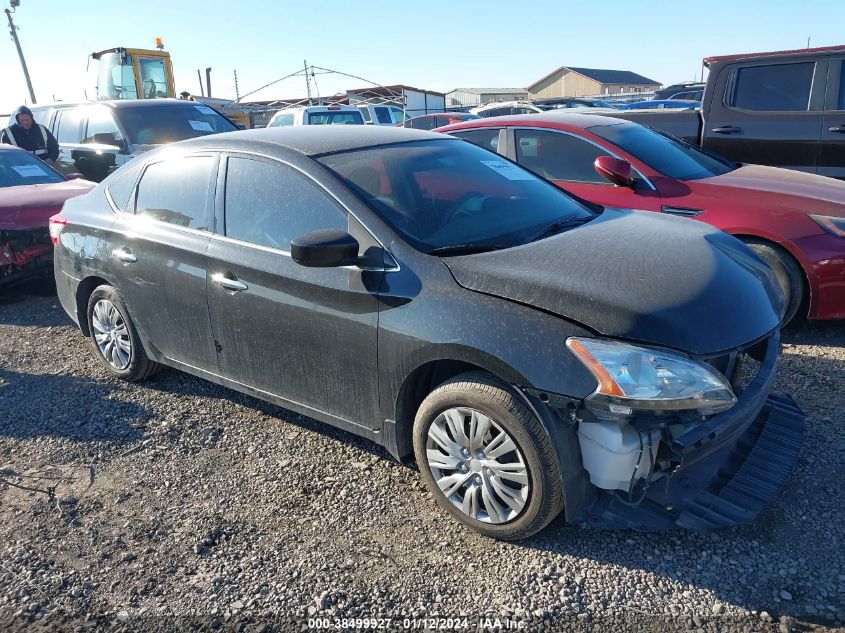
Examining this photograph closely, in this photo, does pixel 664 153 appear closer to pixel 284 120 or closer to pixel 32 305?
pixel 32 305

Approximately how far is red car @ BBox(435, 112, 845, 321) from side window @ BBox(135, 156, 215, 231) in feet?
9.57

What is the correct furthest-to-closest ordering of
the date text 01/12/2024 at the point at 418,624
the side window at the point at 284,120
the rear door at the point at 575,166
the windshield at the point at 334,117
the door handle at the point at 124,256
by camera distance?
the side window at the point at 284,120
the windshield at the point at 334,117
the rear door at the point at 575,166
the door handle at the point at 124,256
the date text 01/12/2024 at the point at 418,624

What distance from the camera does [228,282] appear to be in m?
3.58

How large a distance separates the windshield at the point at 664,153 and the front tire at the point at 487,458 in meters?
3.33

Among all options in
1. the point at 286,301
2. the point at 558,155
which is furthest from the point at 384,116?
the point at 286,301

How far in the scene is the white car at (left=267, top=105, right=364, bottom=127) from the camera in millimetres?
15297

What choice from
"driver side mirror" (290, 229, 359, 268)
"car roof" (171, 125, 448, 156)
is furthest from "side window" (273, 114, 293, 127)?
"driver side mirror" (290, 229, 359, 268)

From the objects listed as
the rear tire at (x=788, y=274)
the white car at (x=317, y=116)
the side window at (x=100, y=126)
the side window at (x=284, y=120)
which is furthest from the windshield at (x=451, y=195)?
the side window at (x=284, y=120)

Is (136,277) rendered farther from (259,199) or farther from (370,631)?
(370,631)

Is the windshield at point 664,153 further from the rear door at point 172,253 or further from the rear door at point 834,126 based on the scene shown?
the rear door at point 172,253

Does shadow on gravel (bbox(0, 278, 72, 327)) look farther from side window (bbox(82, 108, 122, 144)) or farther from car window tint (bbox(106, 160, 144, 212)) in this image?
side window (bbox(82, 108, 122, 144))

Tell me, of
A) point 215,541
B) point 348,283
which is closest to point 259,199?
point 348,283

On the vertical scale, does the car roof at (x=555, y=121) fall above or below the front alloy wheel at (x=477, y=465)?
above

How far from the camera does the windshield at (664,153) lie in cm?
532
